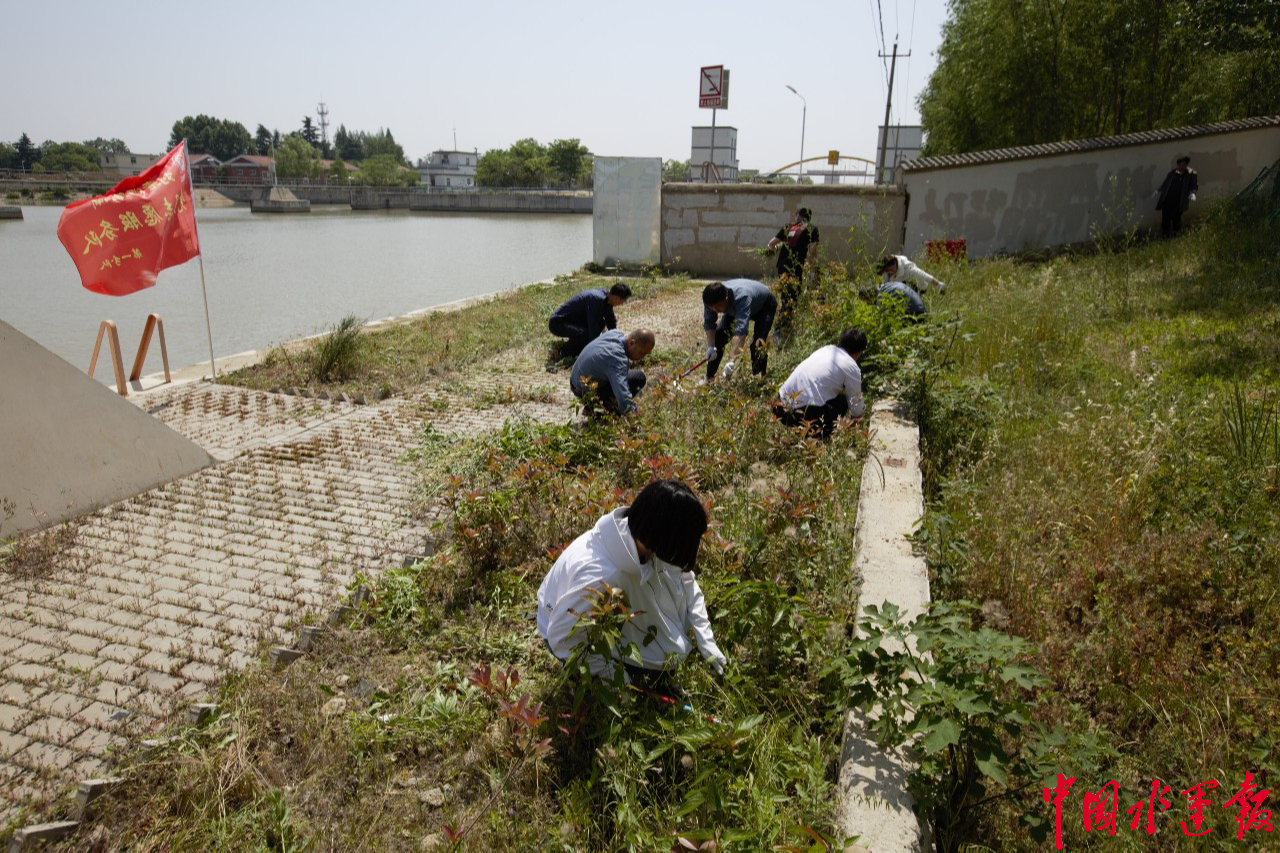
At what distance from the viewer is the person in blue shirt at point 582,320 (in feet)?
27.3

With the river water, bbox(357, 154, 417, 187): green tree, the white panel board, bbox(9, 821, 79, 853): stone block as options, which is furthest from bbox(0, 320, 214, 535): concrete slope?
bbox(357, 154, 417, 187): green tree

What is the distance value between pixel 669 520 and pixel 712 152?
65.6ft

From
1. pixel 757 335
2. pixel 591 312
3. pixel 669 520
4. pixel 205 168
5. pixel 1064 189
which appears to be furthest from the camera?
pixel 205 168

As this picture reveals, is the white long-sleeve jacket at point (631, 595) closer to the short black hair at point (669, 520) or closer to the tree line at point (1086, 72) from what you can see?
the short black hair at point (669, 520)

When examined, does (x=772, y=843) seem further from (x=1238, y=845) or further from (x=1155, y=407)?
(x=1155, y=407)

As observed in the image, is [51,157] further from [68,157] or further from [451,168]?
[451,168]

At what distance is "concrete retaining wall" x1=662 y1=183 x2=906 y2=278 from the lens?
48.2 ft

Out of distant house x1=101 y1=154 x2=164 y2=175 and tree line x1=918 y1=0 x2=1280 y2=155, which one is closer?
tree line x1=918 y1=0 x2=1280 y2=155

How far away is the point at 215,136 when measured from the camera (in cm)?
12950

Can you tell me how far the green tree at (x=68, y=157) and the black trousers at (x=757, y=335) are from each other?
11979 centimetres

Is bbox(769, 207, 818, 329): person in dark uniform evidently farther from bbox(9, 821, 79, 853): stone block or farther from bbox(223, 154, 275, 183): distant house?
bbox(223, 154, 275, 183): distant house

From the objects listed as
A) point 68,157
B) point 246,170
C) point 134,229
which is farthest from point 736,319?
point 68,157
